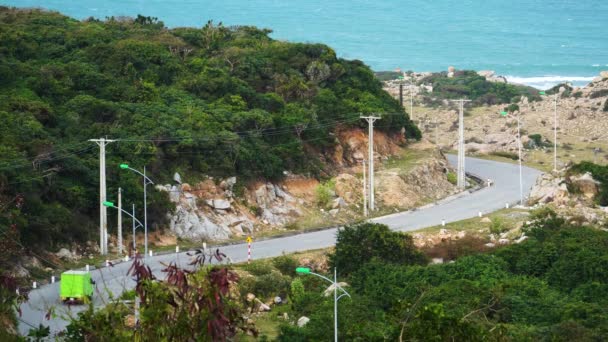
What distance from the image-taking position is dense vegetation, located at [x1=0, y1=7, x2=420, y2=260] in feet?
189

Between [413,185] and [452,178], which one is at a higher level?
[413,185]

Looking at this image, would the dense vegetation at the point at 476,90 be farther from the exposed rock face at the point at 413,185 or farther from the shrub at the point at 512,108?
the exposed rock face at the point at 413,185

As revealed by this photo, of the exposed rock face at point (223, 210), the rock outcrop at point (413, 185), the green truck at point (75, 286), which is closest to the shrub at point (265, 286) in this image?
the green truck at point (75, 286)

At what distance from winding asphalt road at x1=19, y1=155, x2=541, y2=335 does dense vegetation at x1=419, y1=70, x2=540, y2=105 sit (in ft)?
106

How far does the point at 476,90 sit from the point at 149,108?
66717mm

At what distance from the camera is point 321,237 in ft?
206

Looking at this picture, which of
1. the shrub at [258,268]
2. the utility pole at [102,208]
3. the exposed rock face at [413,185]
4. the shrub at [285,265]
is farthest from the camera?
the exposed rock face at [413,185]

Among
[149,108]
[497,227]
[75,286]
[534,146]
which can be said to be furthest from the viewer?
[534,146]

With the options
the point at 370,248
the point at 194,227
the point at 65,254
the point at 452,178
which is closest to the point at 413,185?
the point at 452,178

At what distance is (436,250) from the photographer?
58500 mm

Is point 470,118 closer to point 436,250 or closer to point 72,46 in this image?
point 72,46

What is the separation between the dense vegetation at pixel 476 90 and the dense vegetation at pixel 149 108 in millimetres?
37140

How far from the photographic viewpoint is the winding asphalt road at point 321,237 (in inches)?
1805

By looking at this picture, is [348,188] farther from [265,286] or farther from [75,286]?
[75,286]
